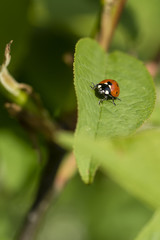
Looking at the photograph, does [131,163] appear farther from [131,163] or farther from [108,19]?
[108,19]

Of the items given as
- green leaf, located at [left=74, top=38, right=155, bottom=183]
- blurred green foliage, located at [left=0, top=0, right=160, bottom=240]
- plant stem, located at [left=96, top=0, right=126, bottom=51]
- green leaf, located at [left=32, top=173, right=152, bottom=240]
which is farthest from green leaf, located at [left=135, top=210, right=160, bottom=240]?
green leaf, located at [left=32, top=173, right=152, bottom=240]

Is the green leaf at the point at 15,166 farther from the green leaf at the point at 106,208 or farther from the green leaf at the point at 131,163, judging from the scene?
the green leaf at the point at 131,163

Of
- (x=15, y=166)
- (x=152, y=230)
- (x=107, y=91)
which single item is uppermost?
(x=107, y=91)

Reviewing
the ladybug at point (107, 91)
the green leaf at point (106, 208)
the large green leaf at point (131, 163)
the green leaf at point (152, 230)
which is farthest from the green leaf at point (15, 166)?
the large green leaf at point (131, 163)

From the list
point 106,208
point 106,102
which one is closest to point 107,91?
point 106,102

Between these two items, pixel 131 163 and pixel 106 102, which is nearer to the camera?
pixel 131 163

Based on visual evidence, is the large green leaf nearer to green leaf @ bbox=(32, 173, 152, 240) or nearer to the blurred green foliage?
the blurred green foliage

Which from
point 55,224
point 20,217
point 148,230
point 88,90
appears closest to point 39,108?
point 88,90
